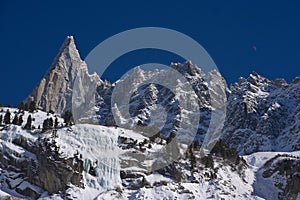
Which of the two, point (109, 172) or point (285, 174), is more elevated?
point (285, 174)

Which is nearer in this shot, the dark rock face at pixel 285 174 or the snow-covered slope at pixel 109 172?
the snow-covered slope at pixel 109 172

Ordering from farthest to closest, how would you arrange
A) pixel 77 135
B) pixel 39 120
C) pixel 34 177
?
pixel 39 120 → pixel 77 135 → pixel 34 177

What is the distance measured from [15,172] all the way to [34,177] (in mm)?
3302

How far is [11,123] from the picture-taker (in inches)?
4995

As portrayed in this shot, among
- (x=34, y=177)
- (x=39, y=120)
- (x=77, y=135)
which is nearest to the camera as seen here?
(x=34, y=177)

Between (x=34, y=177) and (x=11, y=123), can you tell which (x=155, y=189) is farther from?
(x=11, y=123)

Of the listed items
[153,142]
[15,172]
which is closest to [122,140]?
[153,142]

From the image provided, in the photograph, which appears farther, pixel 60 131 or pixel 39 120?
pixel 39 120

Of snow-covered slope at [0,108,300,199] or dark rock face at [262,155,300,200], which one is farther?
dark rock face at [262,155,300,200]

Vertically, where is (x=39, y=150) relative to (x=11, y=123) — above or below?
below

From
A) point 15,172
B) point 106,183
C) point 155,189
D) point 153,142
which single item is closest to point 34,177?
point 15,172

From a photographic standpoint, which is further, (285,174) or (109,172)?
(285,174)

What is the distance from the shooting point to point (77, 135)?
4978 inches

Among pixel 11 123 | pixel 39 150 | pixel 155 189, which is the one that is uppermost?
pixel 11 123
